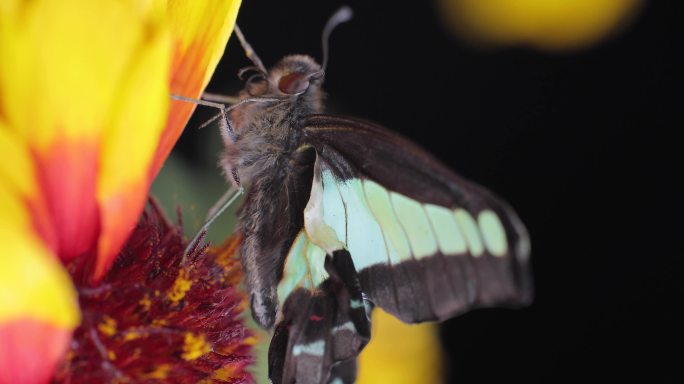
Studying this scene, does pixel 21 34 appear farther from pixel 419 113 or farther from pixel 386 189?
pixel 419 113

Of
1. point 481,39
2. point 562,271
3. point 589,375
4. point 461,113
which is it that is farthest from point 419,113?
point 589,375

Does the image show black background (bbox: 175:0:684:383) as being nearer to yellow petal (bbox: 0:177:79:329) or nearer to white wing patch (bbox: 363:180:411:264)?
white wing patch (bbox: 363:180:411:264)

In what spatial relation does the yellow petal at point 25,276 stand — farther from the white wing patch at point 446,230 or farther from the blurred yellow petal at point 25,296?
the white wing patch at point 446,230

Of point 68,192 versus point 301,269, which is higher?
point 68,192

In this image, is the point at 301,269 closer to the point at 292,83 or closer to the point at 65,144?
the point at 292,83

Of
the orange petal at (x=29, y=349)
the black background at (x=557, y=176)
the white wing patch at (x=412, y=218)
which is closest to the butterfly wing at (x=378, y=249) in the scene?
the white wing patch at (x=412, y=218)

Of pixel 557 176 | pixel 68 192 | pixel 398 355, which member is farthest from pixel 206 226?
pixel 557 176
